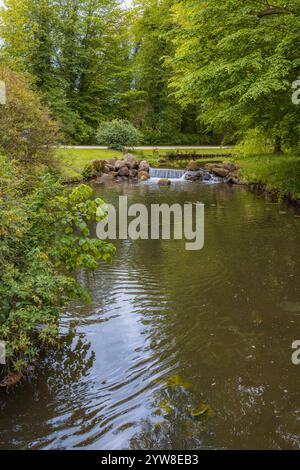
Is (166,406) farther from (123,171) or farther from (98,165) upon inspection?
(98,165)

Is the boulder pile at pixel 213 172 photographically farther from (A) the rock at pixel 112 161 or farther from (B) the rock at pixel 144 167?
(A) the rock at pixel 112 161

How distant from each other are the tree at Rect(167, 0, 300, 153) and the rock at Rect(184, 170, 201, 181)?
310 inches

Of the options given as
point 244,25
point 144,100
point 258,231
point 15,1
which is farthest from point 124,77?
point 258,231

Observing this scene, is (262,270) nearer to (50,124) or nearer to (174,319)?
(174,319)

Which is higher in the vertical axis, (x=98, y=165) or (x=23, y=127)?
(x=23, y=127)

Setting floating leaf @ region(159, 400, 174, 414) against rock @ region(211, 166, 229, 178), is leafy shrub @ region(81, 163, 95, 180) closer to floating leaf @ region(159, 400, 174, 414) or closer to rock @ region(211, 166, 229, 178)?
rock @ region(211, 166, 229, 178)

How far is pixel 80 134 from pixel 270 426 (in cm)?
3075

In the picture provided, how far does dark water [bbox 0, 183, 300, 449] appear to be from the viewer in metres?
3.12

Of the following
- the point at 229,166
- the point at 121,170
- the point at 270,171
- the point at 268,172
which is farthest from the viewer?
the point at 229,166

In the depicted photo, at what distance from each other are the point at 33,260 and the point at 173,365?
1729 mm

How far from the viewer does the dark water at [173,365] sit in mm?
3123

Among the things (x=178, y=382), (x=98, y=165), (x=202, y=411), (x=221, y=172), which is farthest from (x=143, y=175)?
(x=202, y=411)

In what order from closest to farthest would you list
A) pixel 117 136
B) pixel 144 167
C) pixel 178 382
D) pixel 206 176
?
pixel 178 382, pixel 206 176, pixel 144 167, pixel 117 136

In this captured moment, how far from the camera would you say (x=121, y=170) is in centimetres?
2162
